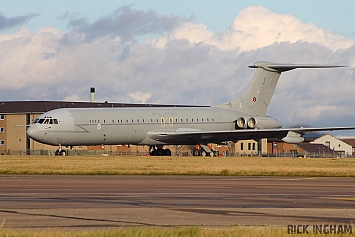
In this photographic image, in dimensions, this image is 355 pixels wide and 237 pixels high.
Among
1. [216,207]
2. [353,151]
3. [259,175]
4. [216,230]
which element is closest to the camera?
[216,230]

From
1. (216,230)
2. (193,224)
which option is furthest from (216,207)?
(216,230)

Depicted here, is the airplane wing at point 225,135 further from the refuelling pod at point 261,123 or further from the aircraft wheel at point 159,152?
the aircraft wheel at point 159,152

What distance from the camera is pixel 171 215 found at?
1669cm

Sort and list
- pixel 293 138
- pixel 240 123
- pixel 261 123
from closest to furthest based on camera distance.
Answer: pixel 293 138 < pixel 261 123 < pixel 240 123

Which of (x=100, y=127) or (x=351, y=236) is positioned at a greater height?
(x=100, y=127)

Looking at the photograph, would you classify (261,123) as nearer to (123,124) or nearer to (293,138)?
(293,138)

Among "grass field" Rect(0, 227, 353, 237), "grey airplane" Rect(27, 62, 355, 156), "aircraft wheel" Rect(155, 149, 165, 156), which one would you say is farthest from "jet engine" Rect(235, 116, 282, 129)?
"grass field" Rect(0, 227, 353, 237)

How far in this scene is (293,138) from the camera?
6512cm

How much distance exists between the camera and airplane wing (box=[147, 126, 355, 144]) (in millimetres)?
64875

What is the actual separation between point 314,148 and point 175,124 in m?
81.0

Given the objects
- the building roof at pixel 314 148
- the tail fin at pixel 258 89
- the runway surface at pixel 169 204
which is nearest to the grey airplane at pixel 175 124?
the tail fin at pixel 258 89

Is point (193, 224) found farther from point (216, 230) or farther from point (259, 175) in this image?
point (259, 175)

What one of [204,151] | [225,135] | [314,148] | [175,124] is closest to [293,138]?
[225,135]

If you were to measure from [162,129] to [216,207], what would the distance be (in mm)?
47216
